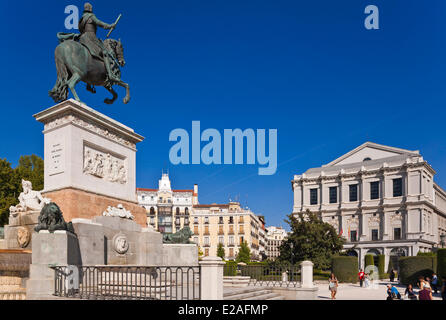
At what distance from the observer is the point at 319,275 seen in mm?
36906

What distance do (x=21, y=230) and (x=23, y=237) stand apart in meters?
0.22

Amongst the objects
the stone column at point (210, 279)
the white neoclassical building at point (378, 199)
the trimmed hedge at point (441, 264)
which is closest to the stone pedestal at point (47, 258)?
the stone column at point (210, 279)

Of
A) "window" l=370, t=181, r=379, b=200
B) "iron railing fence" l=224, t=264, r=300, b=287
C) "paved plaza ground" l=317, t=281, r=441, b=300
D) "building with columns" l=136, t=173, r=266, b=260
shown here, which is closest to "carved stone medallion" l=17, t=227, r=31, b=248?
"iron railing fence" l=224, t=264, r=300, b=287

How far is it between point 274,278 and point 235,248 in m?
68.8

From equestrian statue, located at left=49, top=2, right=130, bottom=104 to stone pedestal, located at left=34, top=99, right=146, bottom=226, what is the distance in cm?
74

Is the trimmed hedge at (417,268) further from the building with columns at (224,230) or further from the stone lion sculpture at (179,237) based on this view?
the building with columns at (224,230)

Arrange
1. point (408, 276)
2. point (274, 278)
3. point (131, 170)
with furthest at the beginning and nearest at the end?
point (408, 276)
point (274, 278)
point (131, 170)

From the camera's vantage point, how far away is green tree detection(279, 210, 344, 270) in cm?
4169

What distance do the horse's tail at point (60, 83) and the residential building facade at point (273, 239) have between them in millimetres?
116553

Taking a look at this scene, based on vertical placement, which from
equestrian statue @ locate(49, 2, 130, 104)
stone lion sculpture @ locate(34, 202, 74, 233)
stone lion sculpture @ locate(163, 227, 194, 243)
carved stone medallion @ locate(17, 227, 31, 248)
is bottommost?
stone lion sculpture @ locate(163, 227, 194, 243)

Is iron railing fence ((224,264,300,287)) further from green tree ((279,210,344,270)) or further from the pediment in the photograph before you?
the pediment

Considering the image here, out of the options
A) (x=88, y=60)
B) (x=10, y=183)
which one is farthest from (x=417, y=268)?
(x=10, y=183)
